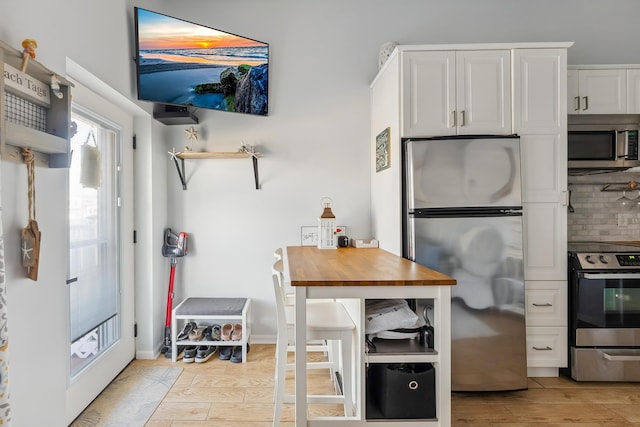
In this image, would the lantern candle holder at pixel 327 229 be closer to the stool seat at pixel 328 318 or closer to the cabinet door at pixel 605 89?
the stool seat at pixel 328 318

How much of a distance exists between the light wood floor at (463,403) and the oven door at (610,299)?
45 centimetres

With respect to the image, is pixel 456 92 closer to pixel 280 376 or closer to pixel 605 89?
pixel 605 89

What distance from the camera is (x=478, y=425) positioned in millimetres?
1995

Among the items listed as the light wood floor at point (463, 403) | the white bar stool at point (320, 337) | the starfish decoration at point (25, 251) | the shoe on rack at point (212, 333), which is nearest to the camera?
the starfish decoration at point (25, 251)

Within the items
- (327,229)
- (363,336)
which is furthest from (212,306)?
(363,336)

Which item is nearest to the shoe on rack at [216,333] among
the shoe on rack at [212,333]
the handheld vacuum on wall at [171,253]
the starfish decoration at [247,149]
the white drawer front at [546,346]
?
the shoe on rack at [212,333]

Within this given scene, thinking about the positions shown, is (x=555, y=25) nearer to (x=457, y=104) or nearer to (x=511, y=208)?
(x=457, y=104)

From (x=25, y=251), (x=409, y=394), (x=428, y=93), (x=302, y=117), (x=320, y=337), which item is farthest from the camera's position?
(x=302, y=117)

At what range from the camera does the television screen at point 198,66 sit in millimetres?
2498

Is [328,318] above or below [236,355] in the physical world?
above

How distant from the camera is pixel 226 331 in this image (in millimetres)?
2840

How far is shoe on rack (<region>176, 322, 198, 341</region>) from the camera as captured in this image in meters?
2.84

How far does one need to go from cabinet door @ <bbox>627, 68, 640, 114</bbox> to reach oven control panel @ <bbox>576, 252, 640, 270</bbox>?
1.08m

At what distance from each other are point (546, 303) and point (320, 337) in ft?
5.59
